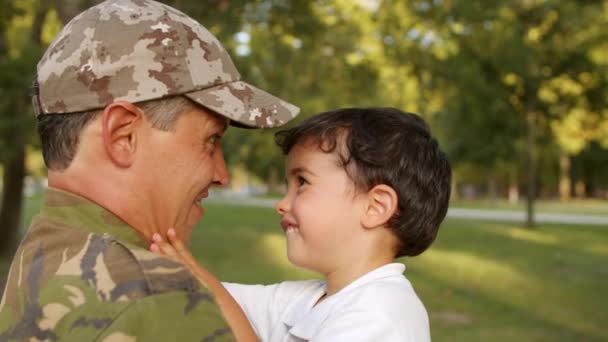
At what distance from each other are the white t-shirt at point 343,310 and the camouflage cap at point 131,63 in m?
0.62

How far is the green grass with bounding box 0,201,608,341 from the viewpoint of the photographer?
352 inches

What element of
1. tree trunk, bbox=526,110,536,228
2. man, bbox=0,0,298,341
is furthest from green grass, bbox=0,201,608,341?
man, bbox=0,0,298,341

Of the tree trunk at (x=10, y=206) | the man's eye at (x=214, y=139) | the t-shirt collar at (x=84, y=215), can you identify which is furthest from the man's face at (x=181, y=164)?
the tree trunk at (x=10, y=206)

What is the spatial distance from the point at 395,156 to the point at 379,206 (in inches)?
6.5

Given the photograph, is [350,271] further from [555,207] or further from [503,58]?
[555,207]

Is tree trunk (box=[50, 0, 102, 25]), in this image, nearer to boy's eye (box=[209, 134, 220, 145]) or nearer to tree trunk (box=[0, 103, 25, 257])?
boy's eye (box=[209, 134, 220, 145])

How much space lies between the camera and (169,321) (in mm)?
1422

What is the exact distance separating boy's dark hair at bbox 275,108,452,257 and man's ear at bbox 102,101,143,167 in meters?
0.81

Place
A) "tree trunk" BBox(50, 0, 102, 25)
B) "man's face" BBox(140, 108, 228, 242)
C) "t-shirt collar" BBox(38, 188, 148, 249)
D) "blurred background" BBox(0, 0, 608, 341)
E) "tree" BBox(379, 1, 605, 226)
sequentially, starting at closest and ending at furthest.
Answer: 1. "t-shirt collar" BBox(38, 188, 148, 249)
2. "man's face" BBox(140, 108, 228, 242)
3. "tree trunk" BBox(50, 0, 102, 25)
4. "blurred background" BBox(0, 0, 608, 341)
5. "tree" BBox(379, 1, 605, 226)

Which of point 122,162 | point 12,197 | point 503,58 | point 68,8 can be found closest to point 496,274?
point 503,58

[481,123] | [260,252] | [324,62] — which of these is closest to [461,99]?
[481,123]

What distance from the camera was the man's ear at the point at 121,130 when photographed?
1.67m

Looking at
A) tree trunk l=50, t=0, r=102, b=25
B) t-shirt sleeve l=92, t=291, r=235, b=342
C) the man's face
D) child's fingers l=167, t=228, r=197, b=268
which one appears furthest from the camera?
tree trunk l=50, t=0, r=102, b=25

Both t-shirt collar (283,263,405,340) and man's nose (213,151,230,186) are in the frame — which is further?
t-shirt collar (283,263,405,340)
